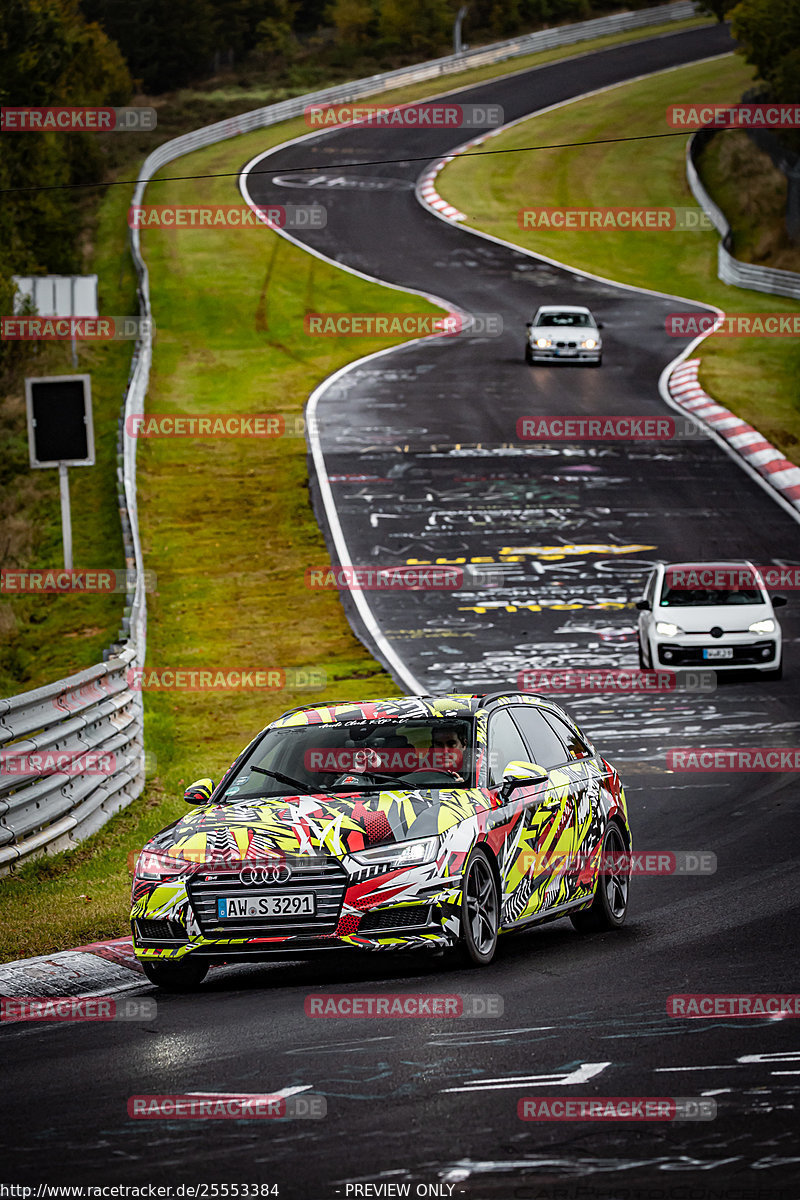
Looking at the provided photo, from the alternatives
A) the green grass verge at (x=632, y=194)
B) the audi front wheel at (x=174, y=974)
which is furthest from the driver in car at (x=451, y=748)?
the green grass verge at (x=632, y=194)

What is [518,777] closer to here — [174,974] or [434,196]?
[174,974]

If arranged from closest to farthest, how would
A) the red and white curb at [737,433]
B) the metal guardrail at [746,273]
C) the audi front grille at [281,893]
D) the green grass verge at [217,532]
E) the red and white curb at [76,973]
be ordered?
the audi front grille at [281,893] → the red and white curb at [76,973] → the green grass verge at [217,532] → the red and white curb at [737,433] → the metal guardrail at [746,273]

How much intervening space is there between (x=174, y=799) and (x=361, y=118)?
63.9 meters

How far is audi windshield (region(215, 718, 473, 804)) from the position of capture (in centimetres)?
976

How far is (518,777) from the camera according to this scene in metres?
9.81

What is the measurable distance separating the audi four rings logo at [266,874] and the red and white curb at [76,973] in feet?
3.52

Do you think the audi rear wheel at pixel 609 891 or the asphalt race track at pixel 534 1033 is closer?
the asphalt race track at pixel 534 1033

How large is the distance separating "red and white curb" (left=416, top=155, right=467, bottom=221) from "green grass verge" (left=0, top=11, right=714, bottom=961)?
681 centimetres

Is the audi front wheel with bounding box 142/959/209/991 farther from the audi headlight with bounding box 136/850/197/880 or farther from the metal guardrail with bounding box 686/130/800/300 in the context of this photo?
the metal guardrail with bounding box 686/130/800/300

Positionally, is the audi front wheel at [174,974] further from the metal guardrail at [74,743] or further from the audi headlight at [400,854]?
the metal guardrail at [74,743]

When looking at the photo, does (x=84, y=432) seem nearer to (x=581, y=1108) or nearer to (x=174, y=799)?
(x=174, y=799)

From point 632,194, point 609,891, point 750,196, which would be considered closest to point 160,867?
point 609,891

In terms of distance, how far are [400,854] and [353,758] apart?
1.10 m

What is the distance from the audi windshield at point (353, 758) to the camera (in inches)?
384
